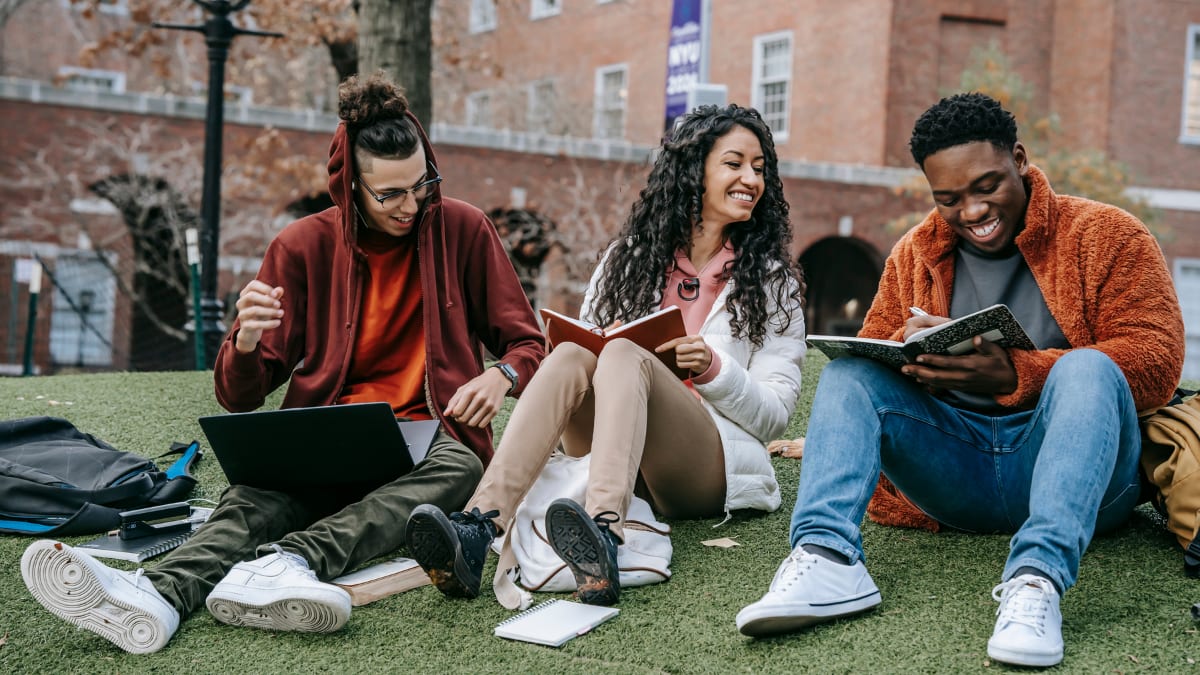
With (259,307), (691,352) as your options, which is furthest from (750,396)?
(259,307)

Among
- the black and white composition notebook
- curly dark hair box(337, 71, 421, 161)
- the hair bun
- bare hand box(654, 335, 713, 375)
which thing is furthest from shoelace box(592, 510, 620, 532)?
the hair bun

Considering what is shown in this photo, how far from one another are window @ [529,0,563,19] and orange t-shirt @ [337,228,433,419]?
24603 millimetres

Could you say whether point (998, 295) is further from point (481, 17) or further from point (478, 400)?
point (481, 17)

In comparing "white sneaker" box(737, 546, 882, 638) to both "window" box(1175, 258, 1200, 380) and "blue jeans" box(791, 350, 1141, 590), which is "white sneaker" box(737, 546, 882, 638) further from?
"window" box(1175, 258, 1200, 380)

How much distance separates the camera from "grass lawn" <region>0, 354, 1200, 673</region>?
2639 millimetres

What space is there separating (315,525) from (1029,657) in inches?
74.4

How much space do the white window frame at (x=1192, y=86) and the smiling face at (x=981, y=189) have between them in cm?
2034

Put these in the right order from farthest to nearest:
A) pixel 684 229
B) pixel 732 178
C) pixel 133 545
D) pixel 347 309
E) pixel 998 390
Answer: pixel 684 229, pixel 732 178, pixel 347 309, pixel 133 545, pixel 998 390

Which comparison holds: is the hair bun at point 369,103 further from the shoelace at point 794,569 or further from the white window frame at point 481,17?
the white window frame at point 481,17

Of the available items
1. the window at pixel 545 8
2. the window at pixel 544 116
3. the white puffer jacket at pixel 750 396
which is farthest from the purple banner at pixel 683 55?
the window at pixel 545 8

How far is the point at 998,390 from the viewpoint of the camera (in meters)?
3.02

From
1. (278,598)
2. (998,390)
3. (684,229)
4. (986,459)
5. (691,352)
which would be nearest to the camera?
(278,598)

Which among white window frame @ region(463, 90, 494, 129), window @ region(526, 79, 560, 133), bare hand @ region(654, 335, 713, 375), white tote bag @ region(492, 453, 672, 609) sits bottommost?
white tote bag @ region(492, 453, 672, 609)

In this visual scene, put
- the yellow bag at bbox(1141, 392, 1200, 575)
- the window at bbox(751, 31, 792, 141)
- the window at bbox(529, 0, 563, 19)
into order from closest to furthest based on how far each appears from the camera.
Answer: the yellow bag at bbox(1141, 392, 1200, 575), the window at bbox(751, 31, 792, 141), the window at bbox(529, 0, 563, 19)
